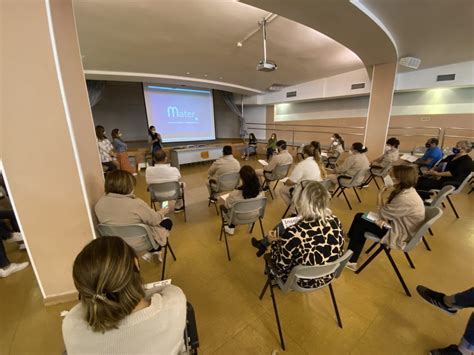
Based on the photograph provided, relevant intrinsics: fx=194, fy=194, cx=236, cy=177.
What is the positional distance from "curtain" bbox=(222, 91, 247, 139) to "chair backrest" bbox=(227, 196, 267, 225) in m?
8.98

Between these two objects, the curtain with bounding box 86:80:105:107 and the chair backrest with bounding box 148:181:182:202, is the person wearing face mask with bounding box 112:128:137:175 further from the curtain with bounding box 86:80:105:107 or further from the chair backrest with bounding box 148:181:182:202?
the chair backrest with bounding box 148:181:182:202

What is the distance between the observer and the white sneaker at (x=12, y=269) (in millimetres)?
1977

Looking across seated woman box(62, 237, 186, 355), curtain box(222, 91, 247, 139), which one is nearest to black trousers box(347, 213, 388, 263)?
seated woman box(62, 237, 186, 355)

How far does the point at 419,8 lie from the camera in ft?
8.30

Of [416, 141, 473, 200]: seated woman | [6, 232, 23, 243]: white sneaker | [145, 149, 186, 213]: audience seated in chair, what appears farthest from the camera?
[416, 141, 473, 200]: seated woman

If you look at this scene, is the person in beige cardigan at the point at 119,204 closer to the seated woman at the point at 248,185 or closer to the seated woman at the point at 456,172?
the seated woman at the point at 248,185

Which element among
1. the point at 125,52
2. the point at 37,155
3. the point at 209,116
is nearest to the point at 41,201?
the point at 37,155

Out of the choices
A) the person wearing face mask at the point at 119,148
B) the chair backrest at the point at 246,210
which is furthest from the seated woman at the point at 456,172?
the person wearing face mask at the point at 119,148

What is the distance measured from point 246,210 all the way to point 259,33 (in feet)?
10.5

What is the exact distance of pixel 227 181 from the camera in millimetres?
3109

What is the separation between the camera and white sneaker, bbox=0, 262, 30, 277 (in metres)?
1.98

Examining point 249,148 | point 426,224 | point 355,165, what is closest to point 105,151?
point 355,165

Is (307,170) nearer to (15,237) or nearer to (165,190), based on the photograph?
(165,190)

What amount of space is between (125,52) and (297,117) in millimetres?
7189
